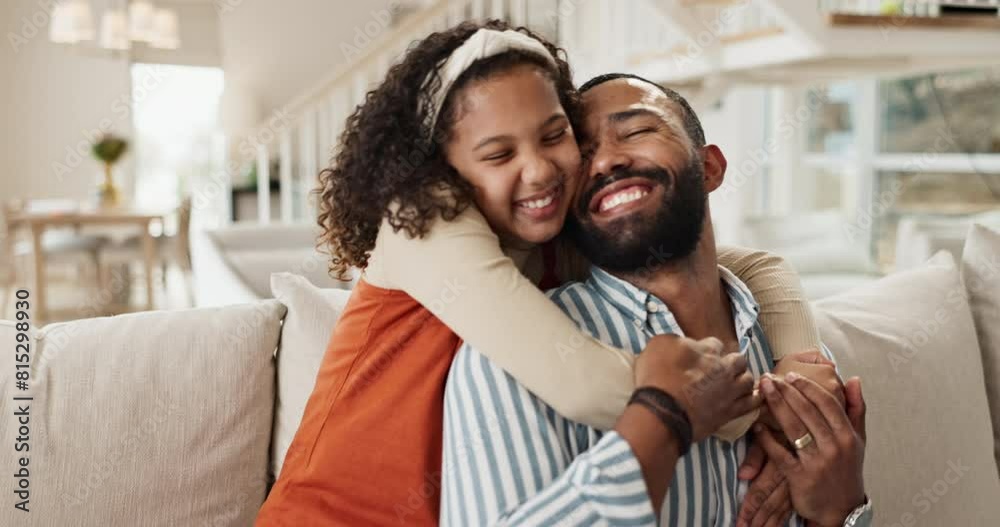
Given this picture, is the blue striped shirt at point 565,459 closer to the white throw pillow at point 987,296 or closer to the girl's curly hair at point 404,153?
the girl's curly hair at point 404,153

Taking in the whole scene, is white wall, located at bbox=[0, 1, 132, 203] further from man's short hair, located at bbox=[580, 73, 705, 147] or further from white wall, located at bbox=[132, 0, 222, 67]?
man's short hair, located at bbox=[580, 73, 705, 147]

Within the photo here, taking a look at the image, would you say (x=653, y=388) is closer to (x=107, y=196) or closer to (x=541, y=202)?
(x=541, y=202)

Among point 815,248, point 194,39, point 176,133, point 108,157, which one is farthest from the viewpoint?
point 176,133

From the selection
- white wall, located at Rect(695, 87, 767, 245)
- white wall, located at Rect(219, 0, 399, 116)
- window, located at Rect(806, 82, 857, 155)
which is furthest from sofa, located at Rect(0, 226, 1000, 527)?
white wall, located at Rect(219, 0, 399, 116)

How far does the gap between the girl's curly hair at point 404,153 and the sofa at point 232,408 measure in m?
0.26

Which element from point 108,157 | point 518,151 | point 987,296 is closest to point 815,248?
point 987,296

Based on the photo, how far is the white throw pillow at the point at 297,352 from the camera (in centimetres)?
146

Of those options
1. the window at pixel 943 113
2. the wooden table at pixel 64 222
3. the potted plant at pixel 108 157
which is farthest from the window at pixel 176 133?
the window at pixel 943 113

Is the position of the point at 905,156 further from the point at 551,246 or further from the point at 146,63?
the point at 146,63

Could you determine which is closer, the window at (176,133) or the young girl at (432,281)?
the young girl at (432,281)

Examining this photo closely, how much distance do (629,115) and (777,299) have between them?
0.36m

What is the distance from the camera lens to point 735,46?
4.19m

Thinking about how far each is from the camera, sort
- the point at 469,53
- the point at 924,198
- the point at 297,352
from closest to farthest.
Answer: the point at 469,53 → the point at 297,352 → the point at 924,198

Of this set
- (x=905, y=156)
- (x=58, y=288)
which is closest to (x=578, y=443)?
(x=905, y=156)
